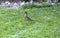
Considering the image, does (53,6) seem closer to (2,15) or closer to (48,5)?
(48,5)

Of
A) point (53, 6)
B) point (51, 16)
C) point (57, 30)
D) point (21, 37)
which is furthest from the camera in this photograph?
point (53, 6)

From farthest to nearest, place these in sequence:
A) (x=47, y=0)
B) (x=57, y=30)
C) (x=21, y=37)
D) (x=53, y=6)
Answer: (x=47, y=0) < (x=53, y=6) < (x=57, y=30) < (x=21, y=37)

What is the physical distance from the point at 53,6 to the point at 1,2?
3.87 meters

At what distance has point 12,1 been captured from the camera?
17.0 meters

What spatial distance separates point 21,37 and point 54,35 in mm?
1116

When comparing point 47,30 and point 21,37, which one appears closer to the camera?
point 21,37

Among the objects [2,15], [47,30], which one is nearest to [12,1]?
[2,15]

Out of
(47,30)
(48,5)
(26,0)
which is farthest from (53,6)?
(47,30)

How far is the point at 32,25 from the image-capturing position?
395 inches

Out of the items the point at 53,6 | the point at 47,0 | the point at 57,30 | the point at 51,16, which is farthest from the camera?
the point at 47,0

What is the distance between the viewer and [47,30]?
9055 millimetres

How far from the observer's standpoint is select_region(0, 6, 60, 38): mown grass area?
8.52m

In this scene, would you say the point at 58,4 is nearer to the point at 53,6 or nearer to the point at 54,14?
the point at 53,6

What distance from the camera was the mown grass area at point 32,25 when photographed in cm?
852
